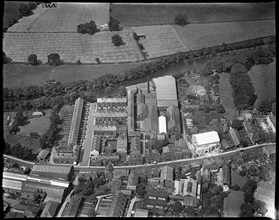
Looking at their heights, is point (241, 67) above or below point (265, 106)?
above

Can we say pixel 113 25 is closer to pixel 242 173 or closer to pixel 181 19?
pixel 181 19

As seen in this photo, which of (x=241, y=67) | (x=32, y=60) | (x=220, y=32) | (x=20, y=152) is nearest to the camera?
(x=20, y=152)

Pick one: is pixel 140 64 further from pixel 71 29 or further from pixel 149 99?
pixel 71 29

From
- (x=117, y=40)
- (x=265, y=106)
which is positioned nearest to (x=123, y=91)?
(x=117, y=40)

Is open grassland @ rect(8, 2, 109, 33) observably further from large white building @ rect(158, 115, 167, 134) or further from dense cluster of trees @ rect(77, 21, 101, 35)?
large white building @ rect(158, 115, 167, 134)

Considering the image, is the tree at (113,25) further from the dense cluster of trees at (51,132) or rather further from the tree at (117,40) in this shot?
the dense cluster of trees at (51,132)

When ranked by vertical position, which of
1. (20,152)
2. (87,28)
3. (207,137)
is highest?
(87,28)

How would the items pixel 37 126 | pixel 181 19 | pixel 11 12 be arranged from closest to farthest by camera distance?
pixel 37 126
pixel 11 12
pixel 181 19

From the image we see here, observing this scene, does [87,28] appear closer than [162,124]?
No

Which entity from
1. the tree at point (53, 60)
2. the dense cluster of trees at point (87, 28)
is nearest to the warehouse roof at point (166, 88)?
the tree at point (53, 60)
